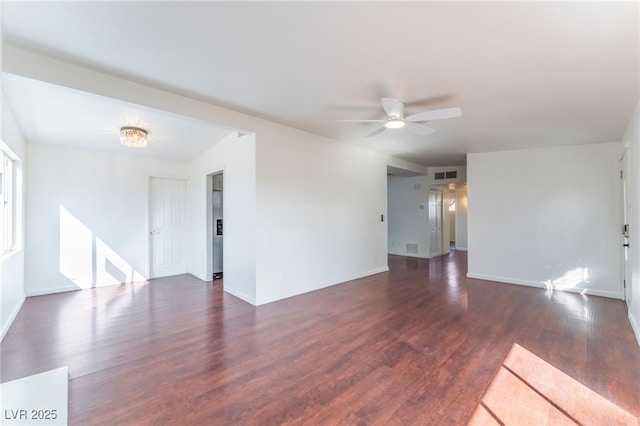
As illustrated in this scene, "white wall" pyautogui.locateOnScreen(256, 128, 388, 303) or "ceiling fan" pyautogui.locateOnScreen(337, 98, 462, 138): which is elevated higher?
"ceiling fan" pyautogui.locateOnScreen(337, 98, 462, 138)

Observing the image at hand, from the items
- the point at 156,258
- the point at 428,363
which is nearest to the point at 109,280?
the point at 156,258

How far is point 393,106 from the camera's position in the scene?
9.52 feet

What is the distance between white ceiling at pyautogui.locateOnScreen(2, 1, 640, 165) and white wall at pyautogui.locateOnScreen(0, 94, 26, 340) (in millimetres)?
517

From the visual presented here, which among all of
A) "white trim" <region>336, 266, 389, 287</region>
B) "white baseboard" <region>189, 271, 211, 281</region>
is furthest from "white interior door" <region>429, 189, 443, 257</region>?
"white baseboard" <region>189, 271, 211, 281</region>

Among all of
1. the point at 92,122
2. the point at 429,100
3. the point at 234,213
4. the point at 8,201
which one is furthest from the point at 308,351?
the point at 8,201

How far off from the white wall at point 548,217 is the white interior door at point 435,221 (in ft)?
7.92

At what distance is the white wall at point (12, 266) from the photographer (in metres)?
3.12

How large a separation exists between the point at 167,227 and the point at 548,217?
301 inches

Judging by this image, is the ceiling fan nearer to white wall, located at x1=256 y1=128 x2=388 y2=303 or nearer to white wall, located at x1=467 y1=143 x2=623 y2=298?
white wall, located at x1=256 y1=128 x2=388 y2=303

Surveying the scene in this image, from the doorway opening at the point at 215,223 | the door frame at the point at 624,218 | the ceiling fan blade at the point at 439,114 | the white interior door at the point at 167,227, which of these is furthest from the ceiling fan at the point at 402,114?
the white interior door at the point at 167,227

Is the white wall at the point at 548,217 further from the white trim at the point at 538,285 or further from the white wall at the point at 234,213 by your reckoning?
the white wall at the point at 234,213

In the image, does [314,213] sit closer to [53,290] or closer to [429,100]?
[429,100]

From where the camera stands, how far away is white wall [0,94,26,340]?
3.12 meters

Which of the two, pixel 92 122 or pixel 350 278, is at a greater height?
pixel 92 122
